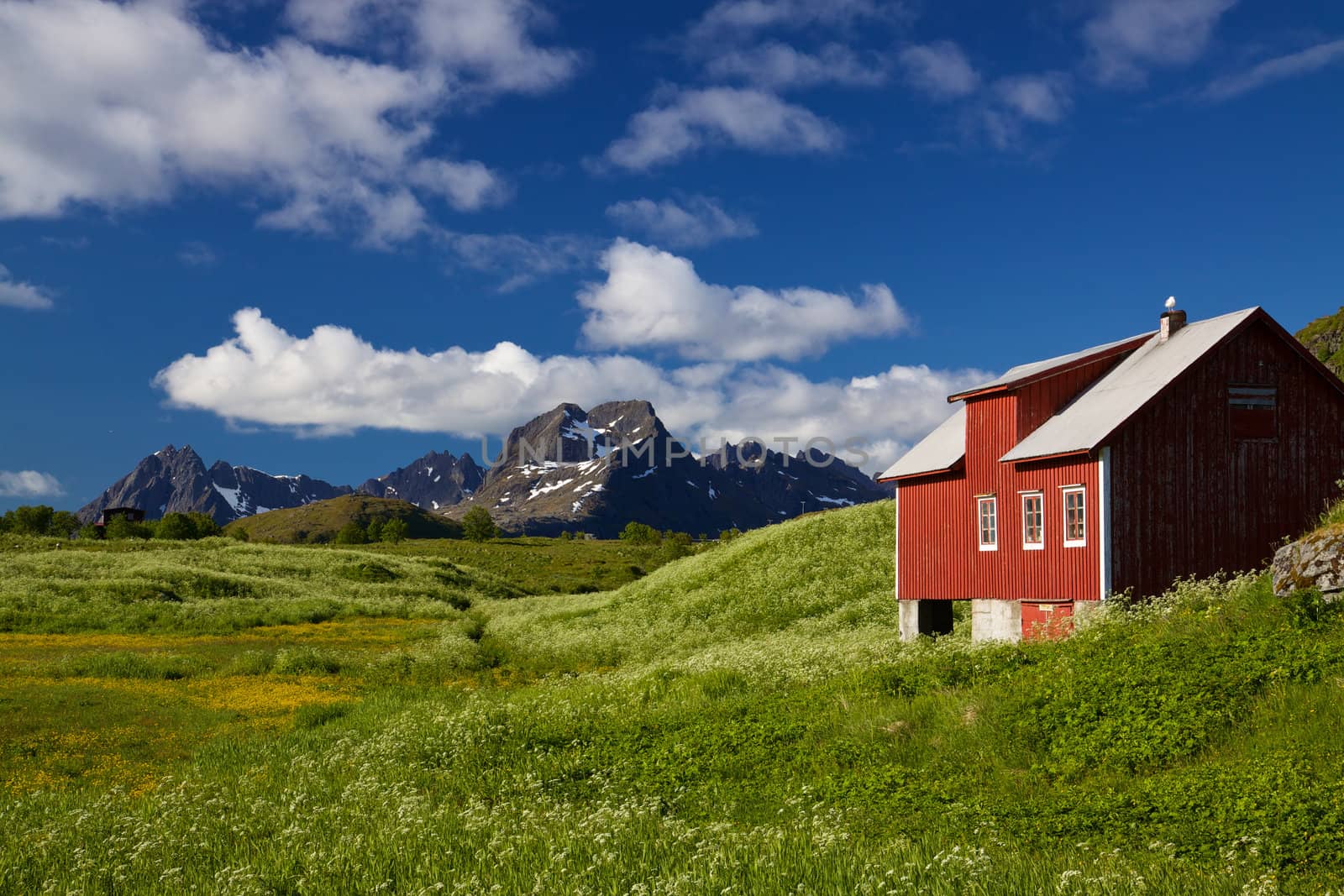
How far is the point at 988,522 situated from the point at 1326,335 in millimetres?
181808

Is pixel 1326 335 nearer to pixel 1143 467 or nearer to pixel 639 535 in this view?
pixel 639 535

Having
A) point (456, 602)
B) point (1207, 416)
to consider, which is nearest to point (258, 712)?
point (1207, 416)

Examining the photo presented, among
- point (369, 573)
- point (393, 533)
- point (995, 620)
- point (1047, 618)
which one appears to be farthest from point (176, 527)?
point (1047, 618)

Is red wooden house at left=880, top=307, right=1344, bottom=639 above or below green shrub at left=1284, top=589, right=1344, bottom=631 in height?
above

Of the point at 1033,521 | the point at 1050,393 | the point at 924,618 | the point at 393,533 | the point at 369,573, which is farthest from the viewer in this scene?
the point at 393,533

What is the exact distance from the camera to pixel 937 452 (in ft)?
118

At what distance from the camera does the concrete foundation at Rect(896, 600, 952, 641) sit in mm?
35344

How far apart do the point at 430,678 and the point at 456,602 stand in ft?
138

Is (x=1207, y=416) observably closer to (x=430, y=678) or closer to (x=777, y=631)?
(x=777, y=631)

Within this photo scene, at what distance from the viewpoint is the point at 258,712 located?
26.0 meters

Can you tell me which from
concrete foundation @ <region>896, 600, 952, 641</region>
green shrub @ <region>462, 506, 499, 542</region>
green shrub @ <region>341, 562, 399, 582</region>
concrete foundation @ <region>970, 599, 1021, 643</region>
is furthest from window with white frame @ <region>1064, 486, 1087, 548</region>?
green shrub @ <region>462, 506, 499, 542</region>

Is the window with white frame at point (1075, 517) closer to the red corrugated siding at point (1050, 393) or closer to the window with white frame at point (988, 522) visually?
the window with white frame at point (988, 522)

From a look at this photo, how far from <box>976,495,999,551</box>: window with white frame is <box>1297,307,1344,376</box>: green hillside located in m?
160

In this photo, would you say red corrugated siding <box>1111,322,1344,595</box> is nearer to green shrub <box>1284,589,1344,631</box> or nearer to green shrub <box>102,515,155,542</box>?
green shrub <box>1284,589,1344,631</box>
